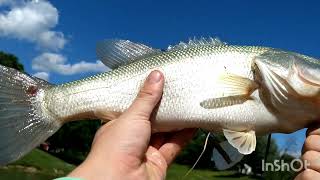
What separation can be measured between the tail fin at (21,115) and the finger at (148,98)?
2.18ft

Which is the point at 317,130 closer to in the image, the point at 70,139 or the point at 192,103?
the point at 192,103

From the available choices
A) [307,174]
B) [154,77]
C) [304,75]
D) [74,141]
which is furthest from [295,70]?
[74,141]

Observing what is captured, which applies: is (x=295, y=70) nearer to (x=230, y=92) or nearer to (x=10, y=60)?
(x=230, y=92)

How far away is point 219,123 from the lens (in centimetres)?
393

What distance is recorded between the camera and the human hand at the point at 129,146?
3545 millimetres

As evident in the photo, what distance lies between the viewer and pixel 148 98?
3.91 metres

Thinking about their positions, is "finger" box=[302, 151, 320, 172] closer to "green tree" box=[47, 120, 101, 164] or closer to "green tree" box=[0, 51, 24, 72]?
"green tree" box=[47, 120, 101, 164]

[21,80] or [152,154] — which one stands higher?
[21,80]

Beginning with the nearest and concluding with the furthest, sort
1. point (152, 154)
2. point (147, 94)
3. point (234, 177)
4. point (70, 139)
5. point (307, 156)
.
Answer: point (307, 156) < point (147, 94) < point (152, 154) < point (234, 177) < point (70, 139)

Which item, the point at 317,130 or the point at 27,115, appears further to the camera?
the point at 27,115

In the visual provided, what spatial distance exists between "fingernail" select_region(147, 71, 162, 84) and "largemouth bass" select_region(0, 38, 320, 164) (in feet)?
0.31

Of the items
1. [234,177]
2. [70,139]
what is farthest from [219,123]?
[70,139]

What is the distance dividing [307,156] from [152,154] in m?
1.24

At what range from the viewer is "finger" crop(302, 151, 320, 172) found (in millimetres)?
3557
